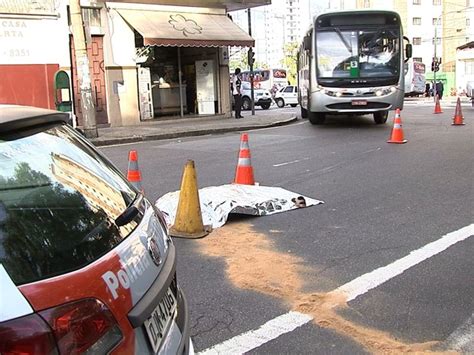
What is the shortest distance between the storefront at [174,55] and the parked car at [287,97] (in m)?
18.4

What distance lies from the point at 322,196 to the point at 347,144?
5.71m

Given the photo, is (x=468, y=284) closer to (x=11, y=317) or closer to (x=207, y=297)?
(x=207, y=297)

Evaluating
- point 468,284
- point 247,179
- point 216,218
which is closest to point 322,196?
point 247,179

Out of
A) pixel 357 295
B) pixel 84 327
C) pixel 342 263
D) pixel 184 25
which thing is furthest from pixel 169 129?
pixel 84 327

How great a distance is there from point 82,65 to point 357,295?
11.8m

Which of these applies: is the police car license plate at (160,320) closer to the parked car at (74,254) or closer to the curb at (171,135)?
the parked car at (74,254)

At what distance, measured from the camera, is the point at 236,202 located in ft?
21.3

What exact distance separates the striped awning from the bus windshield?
481cm

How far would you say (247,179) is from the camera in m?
7.80

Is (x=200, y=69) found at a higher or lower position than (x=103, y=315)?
higher

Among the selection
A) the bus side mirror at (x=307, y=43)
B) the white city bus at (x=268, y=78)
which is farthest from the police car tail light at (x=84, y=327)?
the white city bus at (x=268, y=78)

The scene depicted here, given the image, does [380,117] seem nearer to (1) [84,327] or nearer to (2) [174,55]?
(2) [174,55]

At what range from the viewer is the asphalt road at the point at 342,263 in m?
3.65

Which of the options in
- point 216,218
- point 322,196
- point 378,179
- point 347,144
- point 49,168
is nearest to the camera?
point 49,168
